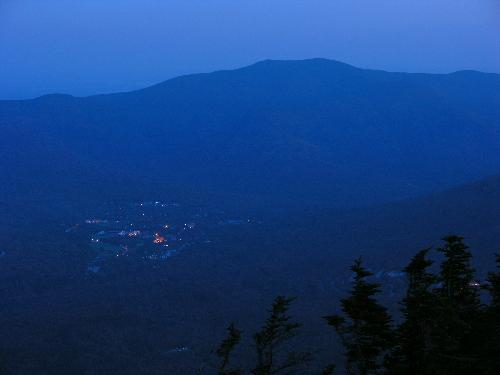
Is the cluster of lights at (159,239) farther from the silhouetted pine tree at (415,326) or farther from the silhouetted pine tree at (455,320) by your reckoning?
the silhouetted pine tree at (415,326)

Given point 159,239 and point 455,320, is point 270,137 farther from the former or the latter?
point 455,320

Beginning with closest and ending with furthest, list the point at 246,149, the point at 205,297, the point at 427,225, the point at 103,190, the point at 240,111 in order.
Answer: the point at 205,297, the point at 427,225, the point at 103,190, the point at 246,149, the point at 240,111

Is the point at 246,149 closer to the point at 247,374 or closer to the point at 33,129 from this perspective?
the point at 33,129

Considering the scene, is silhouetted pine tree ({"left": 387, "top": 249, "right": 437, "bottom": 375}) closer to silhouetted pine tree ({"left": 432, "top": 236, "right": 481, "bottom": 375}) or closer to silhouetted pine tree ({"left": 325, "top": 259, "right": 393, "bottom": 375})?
silhouetted pine tree ({"left": 432, "top": 236, "right": 481, "bottom": 375})

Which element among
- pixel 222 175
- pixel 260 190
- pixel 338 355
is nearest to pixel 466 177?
pixel 260 190

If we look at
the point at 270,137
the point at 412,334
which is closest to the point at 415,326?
the point at 412,334
